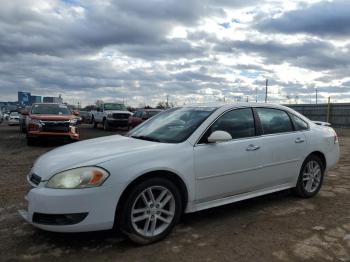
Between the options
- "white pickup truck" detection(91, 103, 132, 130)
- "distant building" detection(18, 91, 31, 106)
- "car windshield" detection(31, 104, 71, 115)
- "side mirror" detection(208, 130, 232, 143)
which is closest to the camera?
"side mirror" detection(208, 130, 232, 143)

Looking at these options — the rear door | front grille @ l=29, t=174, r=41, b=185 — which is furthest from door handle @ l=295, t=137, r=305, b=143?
front grille @ l=29, t=174, r=41, b=185

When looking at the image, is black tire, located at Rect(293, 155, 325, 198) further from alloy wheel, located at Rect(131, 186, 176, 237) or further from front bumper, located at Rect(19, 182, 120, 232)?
front bumper, located at Rect(19, 182, 120, 232)

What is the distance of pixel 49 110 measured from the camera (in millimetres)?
15156

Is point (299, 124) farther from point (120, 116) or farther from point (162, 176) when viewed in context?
point (120, 116)

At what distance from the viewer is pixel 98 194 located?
381 cm

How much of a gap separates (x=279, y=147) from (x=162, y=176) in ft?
6.59

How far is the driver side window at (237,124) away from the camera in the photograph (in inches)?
196

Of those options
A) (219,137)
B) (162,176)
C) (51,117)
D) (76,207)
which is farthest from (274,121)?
(51,117)

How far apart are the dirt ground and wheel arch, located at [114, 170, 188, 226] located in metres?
0.40

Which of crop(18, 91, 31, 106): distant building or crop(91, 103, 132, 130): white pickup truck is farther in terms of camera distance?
crop(18, 91, 31, 106): distant building

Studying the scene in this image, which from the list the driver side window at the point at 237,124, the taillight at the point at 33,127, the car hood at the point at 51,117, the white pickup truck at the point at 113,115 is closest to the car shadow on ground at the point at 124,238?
the driver side window at the point at 237,124

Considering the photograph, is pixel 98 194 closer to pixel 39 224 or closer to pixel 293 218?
pixel 39 224

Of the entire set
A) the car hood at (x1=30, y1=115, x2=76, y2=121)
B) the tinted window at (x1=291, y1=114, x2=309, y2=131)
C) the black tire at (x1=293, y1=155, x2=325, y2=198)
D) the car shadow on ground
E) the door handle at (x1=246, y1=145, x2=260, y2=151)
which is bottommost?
the car shadow on ground

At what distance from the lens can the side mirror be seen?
4582mm
